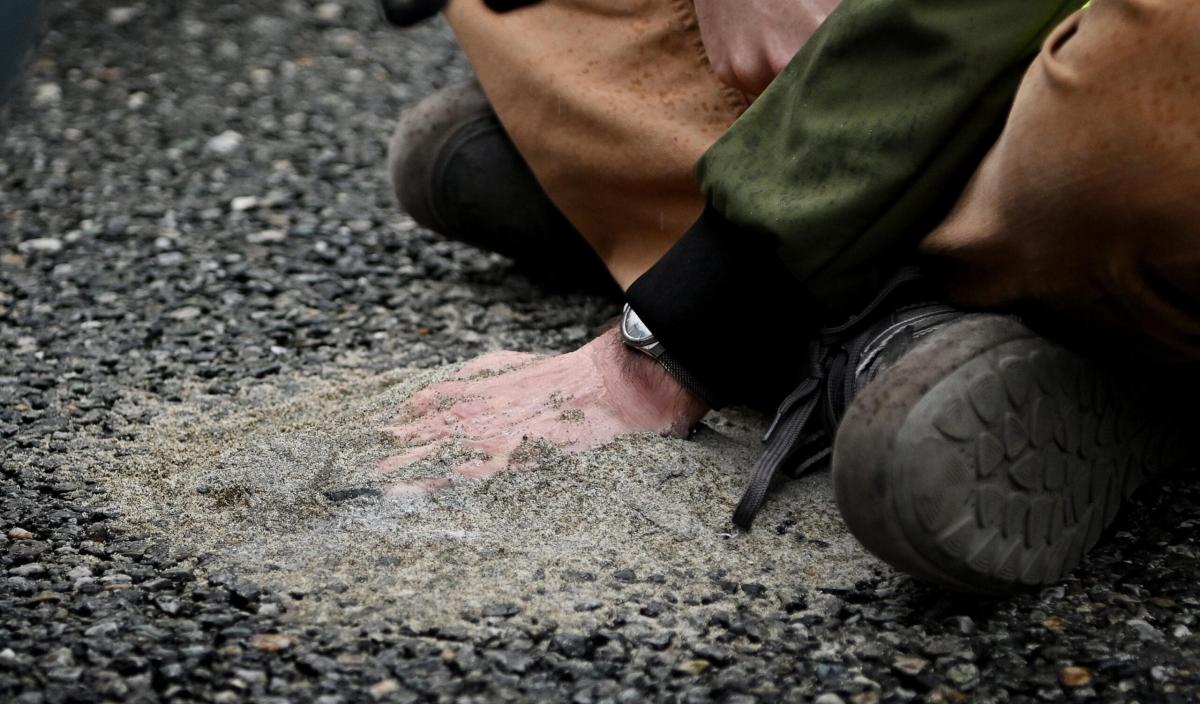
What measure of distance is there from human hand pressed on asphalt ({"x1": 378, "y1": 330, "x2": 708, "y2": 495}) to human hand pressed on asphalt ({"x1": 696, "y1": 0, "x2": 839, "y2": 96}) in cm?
34

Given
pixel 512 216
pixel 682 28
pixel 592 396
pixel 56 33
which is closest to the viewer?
pixel 592 396

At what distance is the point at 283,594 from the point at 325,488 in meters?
0.19

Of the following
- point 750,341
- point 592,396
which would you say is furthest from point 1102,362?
point 592,396

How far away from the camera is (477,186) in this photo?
6.80 feet

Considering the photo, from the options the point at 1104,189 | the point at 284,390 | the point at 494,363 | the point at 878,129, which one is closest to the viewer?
the point at 1104,189

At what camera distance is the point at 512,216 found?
6.84ft

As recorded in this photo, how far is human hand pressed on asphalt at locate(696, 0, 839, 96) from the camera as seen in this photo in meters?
1.53

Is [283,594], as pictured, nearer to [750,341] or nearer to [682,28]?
[750,341]

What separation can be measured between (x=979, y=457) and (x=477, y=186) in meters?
1.09

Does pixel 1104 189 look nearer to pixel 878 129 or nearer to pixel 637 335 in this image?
pixel 878 129

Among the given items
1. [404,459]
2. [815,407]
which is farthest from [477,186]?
[815,407]

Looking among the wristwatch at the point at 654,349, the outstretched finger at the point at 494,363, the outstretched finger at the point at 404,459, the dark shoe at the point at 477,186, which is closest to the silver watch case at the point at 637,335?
the wristwatch at the point at 654,349

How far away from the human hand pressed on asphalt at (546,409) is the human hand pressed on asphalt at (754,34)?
0.34m

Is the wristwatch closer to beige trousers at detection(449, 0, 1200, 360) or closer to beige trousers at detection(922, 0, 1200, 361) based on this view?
beige trousers at detection(449, 0, 1200, 360)
